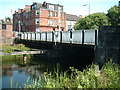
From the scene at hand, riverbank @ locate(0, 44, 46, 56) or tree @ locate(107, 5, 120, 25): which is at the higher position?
tree @ locate(107, 5, 120, 25)

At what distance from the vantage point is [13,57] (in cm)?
2141

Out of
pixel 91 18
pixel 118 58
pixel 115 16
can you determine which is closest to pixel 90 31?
pixel 118 58

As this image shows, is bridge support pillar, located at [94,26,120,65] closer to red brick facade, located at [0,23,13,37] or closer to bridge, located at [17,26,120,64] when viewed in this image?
bridge, located at [17,26,120,64]

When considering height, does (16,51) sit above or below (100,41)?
below

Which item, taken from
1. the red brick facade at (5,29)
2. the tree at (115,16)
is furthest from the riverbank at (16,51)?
the tree at (115,16)

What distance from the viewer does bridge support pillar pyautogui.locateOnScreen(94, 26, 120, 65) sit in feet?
A: 32.8

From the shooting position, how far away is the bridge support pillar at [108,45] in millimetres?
9986

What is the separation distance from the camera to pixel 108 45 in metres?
10.4

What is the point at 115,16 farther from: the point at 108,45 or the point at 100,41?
the point at 108,45

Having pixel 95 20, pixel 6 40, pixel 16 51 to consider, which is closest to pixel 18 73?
pixel 16 51

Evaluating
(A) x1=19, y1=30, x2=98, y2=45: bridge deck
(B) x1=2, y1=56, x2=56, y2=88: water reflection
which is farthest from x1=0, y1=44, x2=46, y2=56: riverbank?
(A) x1=19, y1=30, x2=98, y2=45: bridge deck

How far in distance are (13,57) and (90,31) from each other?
13.8 m

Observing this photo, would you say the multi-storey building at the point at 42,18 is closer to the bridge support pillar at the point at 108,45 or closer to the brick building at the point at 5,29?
the brick building at the point at 5,29

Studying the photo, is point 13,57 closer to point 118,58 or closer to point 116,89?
point 118,58
